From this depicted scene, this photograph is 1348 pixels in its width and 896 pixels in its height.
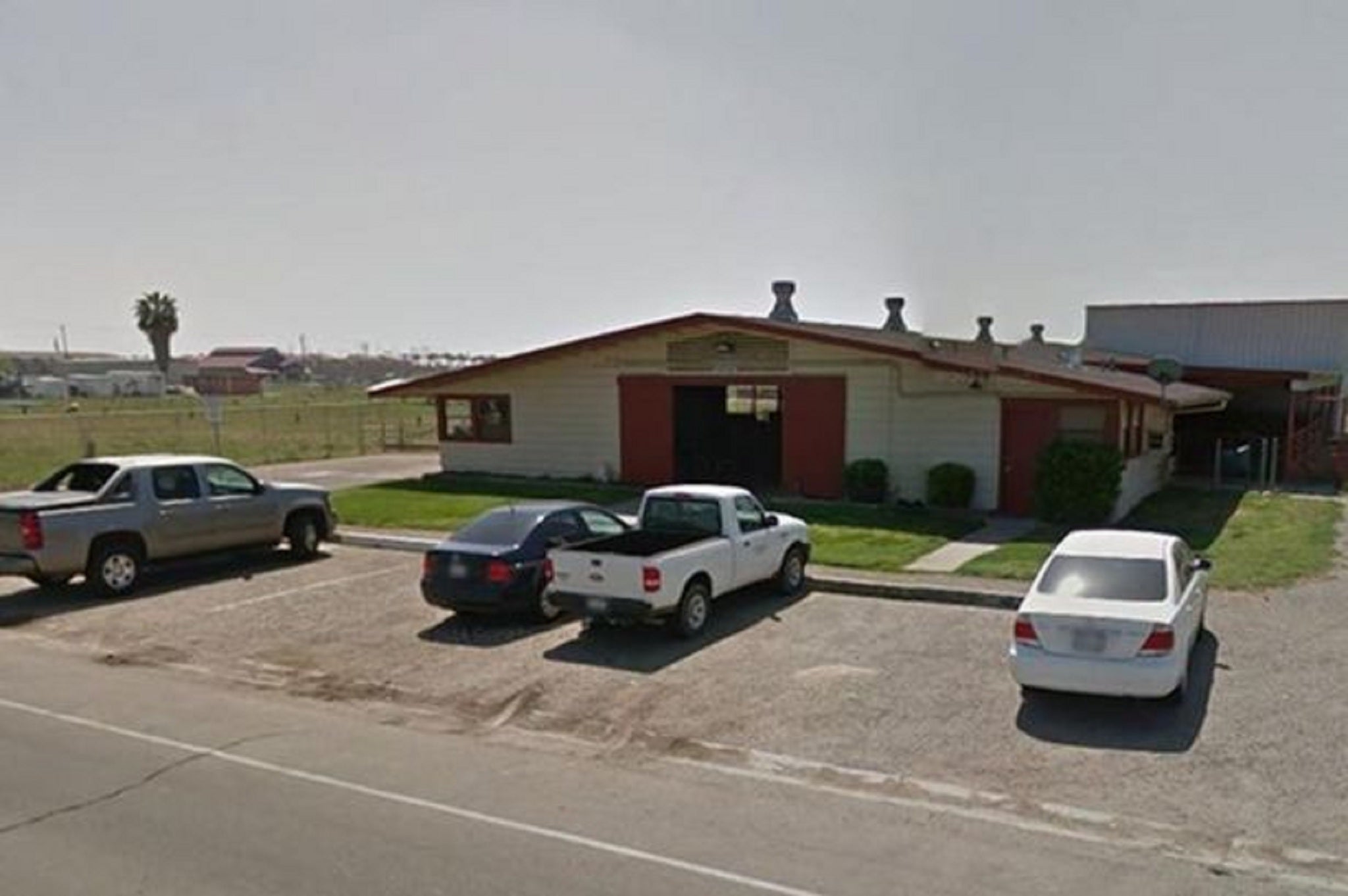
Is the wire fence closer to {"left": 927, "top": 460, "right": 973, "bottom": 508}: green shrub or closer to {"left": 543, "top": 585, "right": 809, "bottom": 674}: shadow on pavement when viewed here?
{"left": 543, "top": 585, "right": 809, "bottom": 674}: shadow on pavement

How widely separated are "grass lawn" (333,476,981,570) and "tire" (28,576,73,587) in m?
5.53

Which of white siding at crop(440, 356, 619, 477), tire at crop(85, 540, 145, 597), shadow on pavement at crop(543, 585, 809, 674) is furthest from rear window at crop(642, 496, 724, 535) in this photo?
white siding at crop(440, 356, 619, 477)

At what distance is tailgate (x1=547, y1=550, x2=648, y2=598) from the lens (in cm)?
1021

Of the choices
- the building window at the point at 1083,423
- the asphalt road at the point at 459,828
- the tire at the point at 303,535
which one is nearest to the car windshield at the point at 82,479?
the tire at the point at 303,535

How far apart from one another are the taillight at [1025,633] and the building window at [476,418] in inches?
736

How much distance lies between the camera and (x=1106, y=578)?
8.78m

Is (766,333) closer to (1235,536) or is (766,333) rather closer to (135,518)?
(1235,536)

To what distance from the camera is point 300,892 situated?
5148mm

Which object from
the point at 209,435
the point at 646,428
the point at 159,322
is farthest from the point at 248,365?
the point at 646,428

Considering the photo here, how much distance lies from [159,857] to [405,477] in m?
21.1

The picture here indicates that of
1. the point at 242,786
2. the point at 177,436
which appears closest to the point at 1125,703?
the point at 242,786

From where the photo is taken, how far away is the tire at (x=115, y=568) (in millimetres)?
12977

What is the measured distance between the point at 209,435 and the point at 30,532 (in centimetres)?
2859

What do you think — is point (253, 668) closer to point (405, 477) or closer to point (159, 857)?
point (159, 857)
